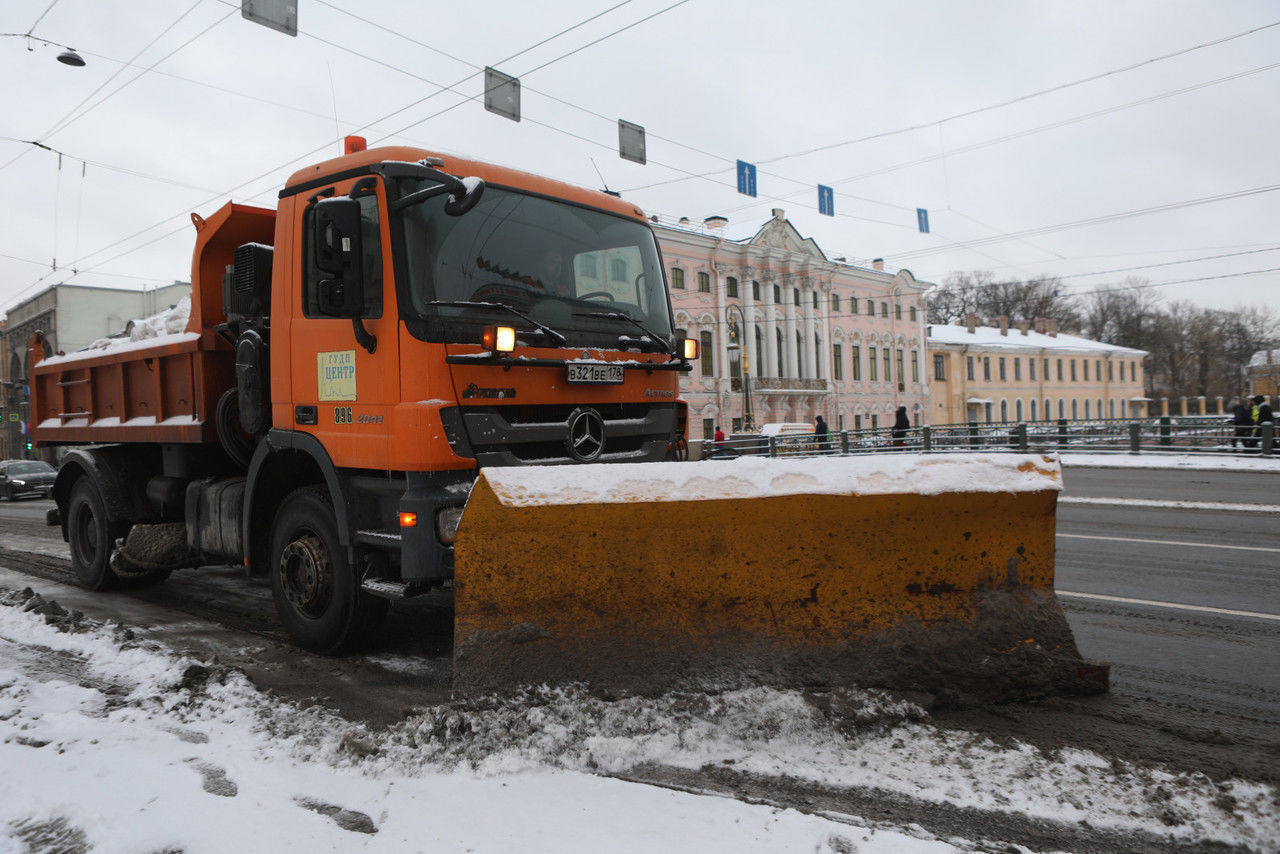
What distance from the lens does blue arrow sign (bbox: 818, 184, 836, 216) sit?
80.0 ft

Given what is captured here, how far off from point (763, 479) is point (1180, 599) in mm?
3827

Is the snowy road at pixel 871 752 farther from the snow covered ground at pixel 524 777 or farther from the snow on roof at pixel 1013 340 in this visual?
the snow on roof at pixel 1013 340

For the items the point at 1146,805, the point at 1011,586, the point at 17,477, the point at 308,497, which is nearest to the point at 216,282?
the point at 308,497

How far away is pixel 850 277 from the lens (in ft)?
177

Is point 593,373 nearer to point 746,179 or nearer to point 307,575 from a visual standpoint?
point 307,575

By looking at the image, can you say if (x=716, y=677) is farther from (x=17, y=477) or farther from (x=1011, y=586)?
(x=17, y=477)

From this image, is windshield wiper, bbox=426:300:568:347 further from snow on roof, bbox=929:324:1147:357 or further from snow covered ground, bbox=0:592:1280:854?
snow on roof, bbox=929:324:1147:357

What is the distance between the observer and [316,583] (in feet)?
15.9

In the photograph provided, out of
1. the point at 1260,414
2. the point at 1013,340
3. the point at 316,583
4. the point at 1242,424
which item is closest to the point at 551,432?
the point at 316,583

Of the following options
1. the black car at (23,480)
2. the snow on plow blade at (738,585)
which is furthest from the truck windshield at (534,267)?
the black car at (23,480)

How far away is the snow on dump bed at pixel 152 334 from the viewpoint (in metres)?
6.34

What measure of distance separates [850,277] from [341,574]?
5290 cm

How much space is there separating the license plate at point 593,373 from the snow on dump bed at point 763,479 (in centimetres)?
115

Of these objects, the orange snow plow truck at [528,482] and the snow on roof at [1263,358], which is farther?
the snow on roof at [1263,358]
